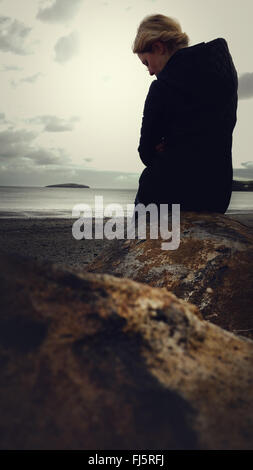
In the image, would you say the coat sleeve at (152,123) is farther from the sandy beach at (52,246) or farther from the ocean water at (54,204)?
the ocean water at (54,204)

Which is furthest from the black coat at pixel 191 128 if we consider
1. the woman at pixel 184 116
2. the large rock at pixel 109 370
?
the large rock at pixel 109 370

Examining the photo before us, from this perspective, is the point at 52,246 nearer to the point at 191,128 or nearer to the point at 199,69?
the point at 191,128

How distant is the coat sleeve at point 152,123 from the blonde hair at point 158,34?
27 cm

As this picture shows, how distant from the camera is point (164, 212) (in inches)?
110

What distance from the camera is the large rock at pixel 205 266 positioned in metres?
2.26

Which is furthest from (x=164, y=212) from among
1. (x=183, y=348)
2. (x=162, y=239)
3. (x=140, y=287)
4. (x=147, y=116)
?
(x=183, y=348)

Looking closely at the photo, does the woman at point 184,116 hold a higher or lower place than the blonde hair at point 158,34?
lower

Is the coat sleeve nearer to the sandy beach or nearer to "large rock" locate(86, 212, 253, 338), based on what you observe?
"large rock" locate(86, 212, 253, 338)

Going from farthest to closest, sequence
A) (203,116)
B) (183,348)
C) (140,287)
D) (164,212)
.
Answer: (164,212) → (203,116) → (140,287) → (183,348)

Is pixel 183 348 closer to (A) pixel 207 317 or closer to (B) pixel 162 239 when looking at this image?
(A) pixel 207 317

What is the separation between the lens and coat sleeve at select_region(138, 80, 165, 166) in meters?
2.60

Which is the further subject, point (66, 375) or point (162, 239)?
point (162, 239)

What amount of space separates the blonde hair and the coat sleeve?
0.27 metres
